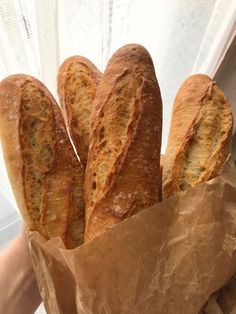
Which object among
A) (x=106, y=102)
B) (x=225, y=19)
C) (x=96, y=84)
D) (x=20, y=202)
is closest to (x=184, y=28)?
(x=225, y=19)

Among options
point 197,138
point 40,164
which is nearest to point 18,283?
point 40,164

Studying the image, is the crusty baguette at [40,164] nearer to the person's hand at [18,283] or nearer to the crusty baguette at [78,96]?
the crusty baguette at [78,96]

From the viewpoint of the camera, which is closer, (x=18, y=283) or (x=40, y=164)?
(x=40, y=164)

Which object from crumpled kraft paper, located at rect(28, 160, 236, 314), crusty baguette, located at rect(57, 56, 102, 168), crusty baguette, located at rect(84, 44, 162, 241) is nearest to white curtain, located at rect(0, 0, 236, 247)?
crusty baguette, located at rect(57, 56, 102, 168)

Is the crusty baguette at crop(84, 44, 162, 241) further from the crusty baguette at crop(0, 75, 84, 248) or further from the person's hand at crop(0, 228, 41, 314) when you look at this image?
the person's hand at crop(0, 228, 41, 314)

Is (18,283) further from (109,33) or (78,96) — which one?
(109,33)

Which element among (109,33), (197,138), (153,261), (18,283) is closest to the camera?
(153,261)
